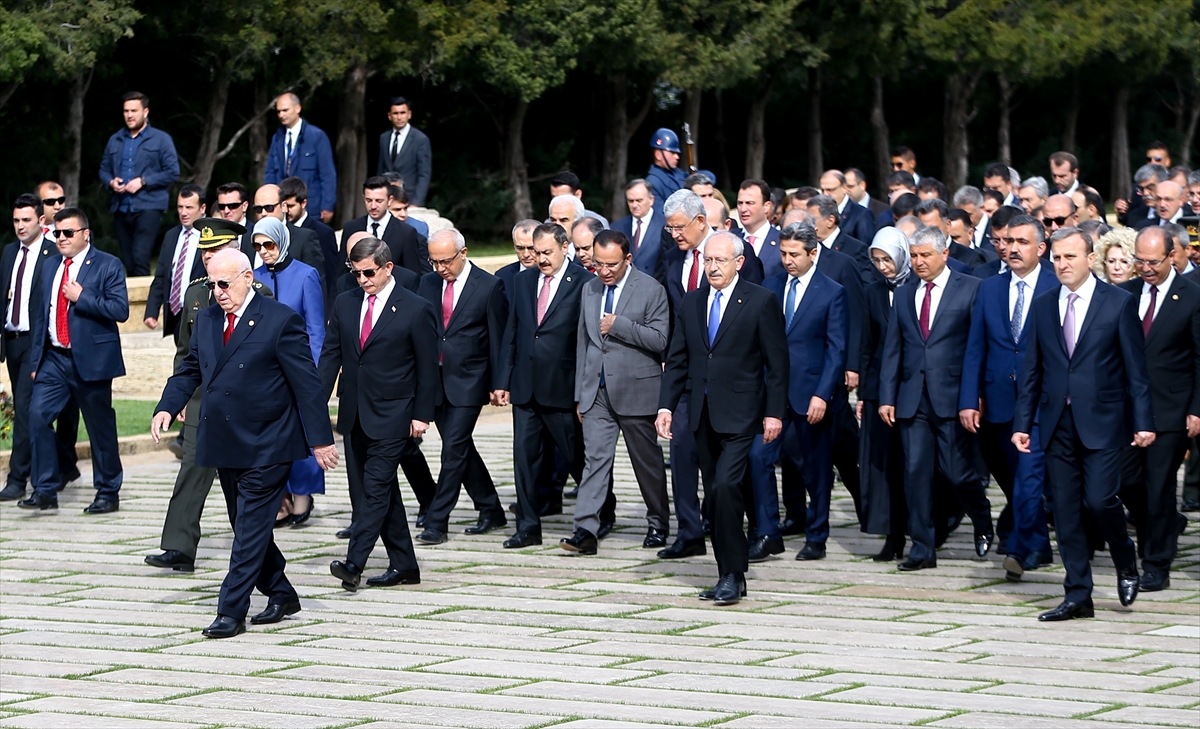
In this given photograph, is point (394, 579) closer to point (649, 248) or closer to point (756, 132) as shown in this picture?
point (649, 248)

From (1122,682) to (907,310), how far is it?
3.17m

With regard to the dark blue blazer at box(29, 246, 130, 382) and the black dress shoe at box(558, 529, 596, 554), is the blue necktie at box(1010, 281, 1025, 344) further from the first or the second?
the dark blue blazer at box(29, 246, 130, 382)

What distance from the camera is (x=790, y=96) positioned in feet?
150

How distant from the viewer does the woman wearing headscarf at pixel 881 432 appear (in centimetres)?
1090

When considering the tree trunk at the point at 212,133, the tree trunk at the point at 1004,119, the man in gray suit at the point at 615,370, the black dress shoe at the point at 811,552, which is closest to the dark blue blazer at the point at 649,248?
the man in gray suit at the point at 615,370

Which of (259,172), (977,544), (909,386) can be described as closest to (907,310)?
(909,386)

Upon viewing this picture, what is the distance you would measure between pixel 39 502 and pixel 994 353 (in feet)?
21.5

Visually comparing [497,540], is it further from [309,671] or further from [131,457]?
[131,457]

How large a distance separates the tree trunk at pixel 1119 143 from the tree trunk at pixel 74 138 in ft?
92.4

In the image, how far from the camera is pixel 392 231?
14469 mm

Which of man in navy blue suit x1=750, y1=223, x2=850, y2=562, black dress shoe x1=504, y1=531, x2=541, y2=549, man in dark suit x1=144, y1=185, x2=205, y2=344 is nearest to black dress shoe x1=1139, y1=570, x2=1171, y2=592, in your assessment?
man in navy blue suit x1=750, y1=223, x2=850, y2=562

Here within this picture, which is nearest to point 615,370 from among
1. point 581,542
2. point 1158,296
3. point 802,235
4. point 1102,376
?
point 581,542

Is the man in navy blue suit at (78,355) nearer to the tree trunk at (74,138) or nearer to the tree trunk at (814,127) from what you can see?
the tree trunk at (74,138)

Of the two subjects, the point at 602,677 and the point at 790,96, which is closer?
the point at 602,677
